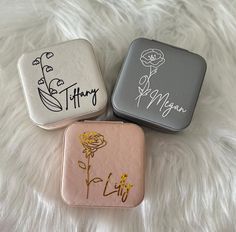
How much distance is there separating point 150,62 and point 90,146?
179mm

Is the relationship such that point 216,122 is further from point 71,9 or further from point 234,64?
point 71,9

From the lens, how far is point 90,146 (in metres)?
0.67

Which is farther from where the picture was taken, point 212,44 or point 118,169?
point 212,44

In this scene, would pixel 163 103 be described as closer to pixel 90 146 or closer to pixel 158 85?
pixel 158 85

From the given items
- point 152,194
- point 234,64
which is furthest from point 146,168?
point 234,64

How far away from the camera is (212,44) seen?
776mm

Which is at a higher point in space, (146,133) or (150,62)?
(150,62)

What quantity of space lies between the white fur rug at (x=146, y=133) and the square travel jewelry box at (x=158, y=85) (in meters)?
0.05

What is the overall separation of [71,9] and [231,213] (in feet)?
1.53

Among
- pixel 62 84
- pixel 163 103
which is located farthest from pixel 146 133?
pixel 62 84

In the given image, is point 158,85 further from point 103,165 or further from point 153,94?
point 103,165

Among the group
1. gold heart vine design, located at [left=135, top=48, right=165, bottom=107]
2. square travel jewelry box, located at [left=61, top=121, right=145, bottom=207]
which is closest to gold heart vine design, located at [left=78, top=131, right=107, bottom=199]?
square travel jewelry box, located at [left=61, top=121, right=145, bottom=207]

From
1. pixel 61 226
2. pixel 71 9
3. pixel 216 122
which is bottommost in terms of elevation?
pixel 61 226

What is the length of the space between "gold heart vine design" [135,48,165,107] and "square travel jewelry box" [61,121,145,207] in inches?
3.0
